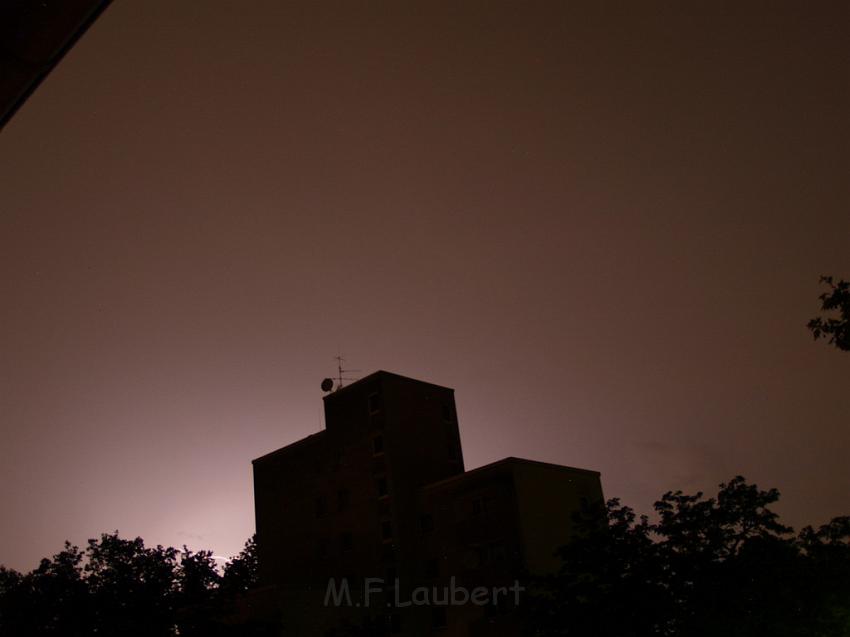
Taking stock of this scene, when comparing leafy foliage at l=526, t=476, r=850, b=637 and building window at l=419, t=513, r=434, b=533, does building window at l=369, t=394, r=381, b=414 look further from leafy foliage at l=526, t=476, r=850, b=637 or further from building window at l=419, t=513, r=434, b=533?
leafy foliage at l=526, t=476, r=850, b=637

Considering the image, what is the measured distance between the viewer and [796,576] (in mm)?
21781

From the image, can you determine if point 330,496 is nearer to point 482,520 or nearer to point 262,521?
point 262,521

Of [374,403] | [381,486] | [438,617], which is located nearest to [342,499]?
[381,486]

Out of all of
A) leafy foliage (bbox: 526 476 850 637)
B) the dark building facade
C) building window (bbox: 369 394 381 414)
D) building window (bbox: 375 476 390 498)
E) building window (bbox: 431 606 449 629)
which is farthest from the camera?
building window (bbox: 369 394 381 414)

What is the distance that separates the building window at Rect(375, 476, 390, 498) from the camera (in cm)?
4916

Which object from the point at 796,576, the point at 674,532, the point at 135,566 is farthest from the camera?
the point at 135,566

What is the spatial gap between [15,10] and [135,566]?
42223 millimetres

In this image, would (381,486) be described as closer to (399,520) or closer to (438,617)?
(399,520)

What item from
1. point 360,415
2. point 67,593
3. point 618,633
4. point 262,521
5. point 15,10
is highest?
point 360,415

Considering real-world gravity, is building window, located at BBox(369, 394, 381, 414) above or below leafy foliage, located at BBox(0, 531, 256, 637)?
above

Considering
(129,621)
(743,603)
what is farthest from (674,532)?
(129,621)

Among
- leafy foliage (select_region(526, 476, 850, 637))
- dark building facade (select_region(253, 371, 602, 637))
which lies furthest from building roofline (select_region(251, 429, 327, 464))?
leafy foliage (select_region(526, 476, 850, 637))

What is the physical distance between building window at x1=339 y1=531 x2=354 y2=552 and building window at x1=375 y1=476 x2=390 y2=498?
138 inches

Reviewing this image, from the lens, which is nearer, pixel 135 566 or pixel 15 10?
pixel 15 10
